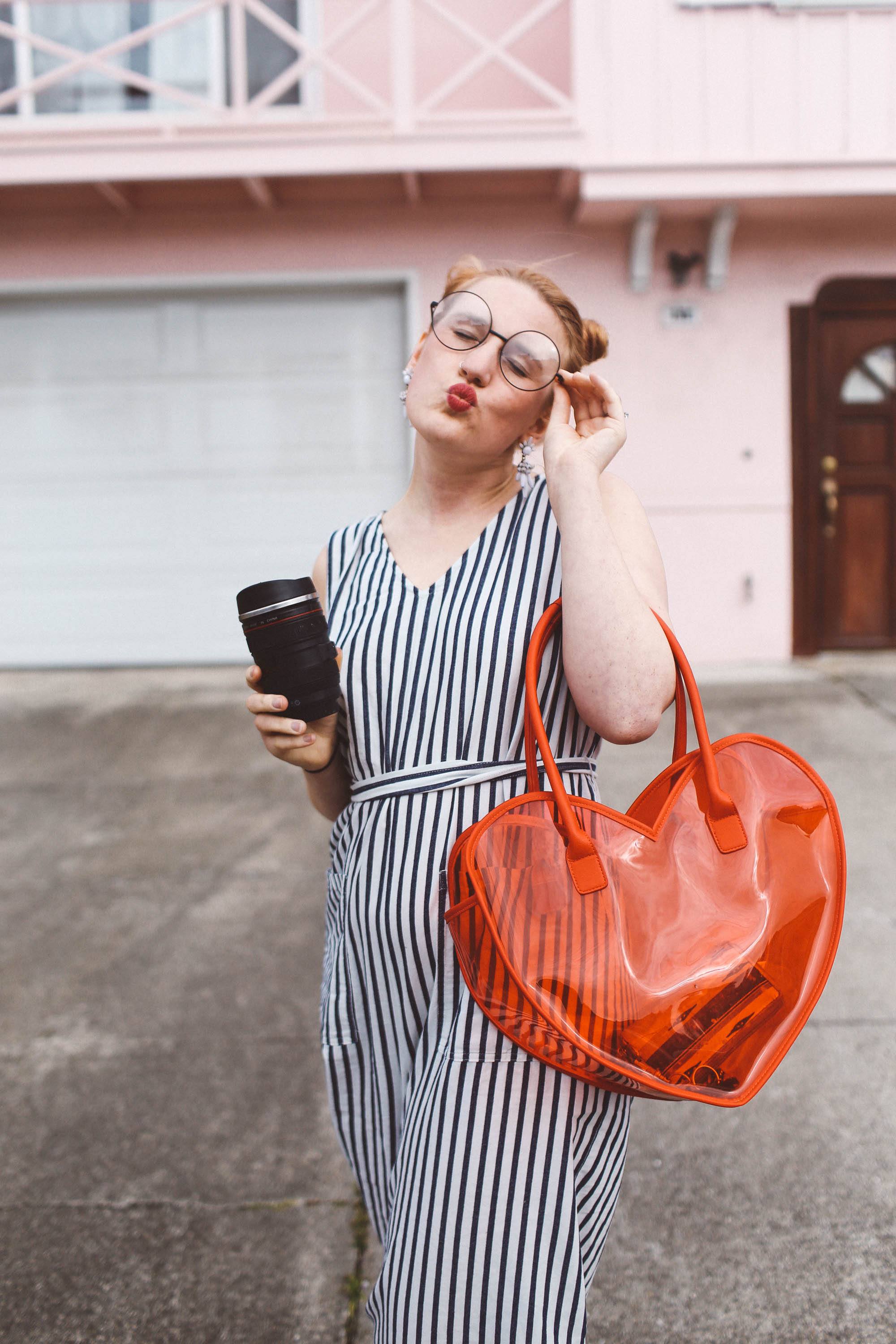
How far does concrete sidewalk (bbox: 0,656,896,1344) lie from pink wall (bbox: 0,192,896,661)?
3028mm

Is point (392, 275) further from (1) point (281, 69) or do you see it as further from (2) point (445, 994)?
(2) point (445, 994)

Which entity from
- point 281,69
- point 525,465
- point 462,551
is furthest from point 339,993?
point 281,69

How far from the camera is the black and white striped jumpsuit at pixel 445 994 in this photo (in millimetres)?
1081

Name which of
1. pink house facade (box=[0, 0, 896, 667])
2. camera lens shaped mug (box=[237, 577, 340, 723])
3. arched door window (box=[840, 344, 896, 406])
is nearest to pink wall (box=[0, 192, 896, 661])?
pink house facade (box=[0, 0, 896, 667])

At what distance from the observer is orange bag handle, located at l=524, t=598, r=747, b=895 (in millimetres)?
1048

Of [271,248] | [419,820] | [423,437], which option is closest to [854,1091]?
[419,820]

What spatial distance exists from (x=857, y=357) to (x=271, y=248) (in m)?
4.09

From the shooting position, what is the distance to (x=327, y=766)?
54.4 inches

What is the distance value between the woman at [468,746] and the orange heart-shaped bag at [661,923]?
10cm

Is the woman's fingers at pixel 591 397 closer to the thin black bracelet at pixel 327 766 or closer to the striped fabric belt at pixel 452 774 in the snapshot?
the striped fabric belt at pixel 452 774

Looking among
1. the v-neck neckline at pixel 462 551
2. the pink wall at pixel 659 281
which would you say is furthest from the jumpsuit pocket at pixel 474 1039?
the pink wall at pixel 659 281

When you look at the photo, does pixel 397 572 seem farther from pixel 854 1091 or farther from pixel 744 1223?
pixel 854 1091

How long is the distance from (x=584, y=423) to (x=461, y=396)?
166 millimetres

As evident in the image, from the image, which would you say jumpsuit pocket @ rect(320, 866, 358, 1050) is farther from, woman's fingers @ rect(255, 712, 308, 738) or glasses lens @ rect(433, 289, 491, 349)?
glasses lens @ rect(433, 289, 491, 349)
